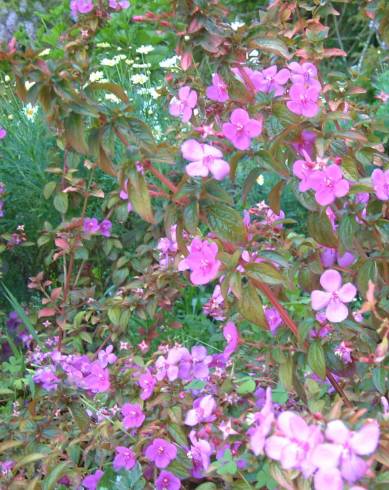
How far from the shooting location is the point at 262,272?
3.76 ft

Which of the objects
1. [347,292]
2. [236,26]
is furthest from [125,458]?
[236,26]

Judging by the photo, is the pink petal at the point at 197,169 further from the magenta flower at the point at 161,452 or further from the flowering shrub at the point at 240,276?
the magenta flower at the point at 161,452

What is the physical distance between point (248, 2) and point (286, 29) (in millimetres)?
4369

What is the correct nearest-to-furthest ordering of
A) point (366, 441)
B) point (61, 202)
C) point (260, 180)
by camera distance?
point (366, 441)
point (61, 202)
point (260, 180)

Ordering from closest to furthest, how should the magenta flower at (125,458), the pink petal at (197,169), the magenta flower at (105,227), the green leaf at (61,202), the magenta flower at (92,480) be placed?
1. the pink petal at (197,169)
2. the magenta flower at (125,458)
3. the magenta flower at (92,480)
4. the green leaf at (61,202)
5. the magenta flower at (105,227)

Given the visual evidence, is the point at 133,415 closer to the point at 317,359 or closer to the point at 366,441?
the point at 317,359

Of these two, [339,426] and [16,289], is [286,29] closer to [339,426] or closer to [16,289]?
[339,426]

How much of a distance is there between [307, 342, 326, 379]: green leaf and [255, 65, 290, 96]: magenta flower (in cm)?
44

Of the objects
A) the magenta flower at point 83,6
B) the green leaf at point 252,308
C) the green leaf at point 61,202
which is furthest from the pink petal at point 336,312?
the green leaf at point 61,202

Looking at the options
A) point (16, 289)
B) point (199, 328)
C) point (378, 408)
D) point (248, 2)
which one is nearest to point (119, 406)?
point (378, 408)

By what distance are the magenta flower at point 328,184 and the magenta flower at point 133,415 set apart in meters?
0.53

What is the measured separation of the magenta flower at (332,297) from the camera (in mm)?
1173

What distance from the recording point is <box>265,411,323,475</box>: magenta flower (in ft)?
2.73

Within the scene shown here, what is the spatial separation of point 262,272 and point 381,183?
0.75ft
